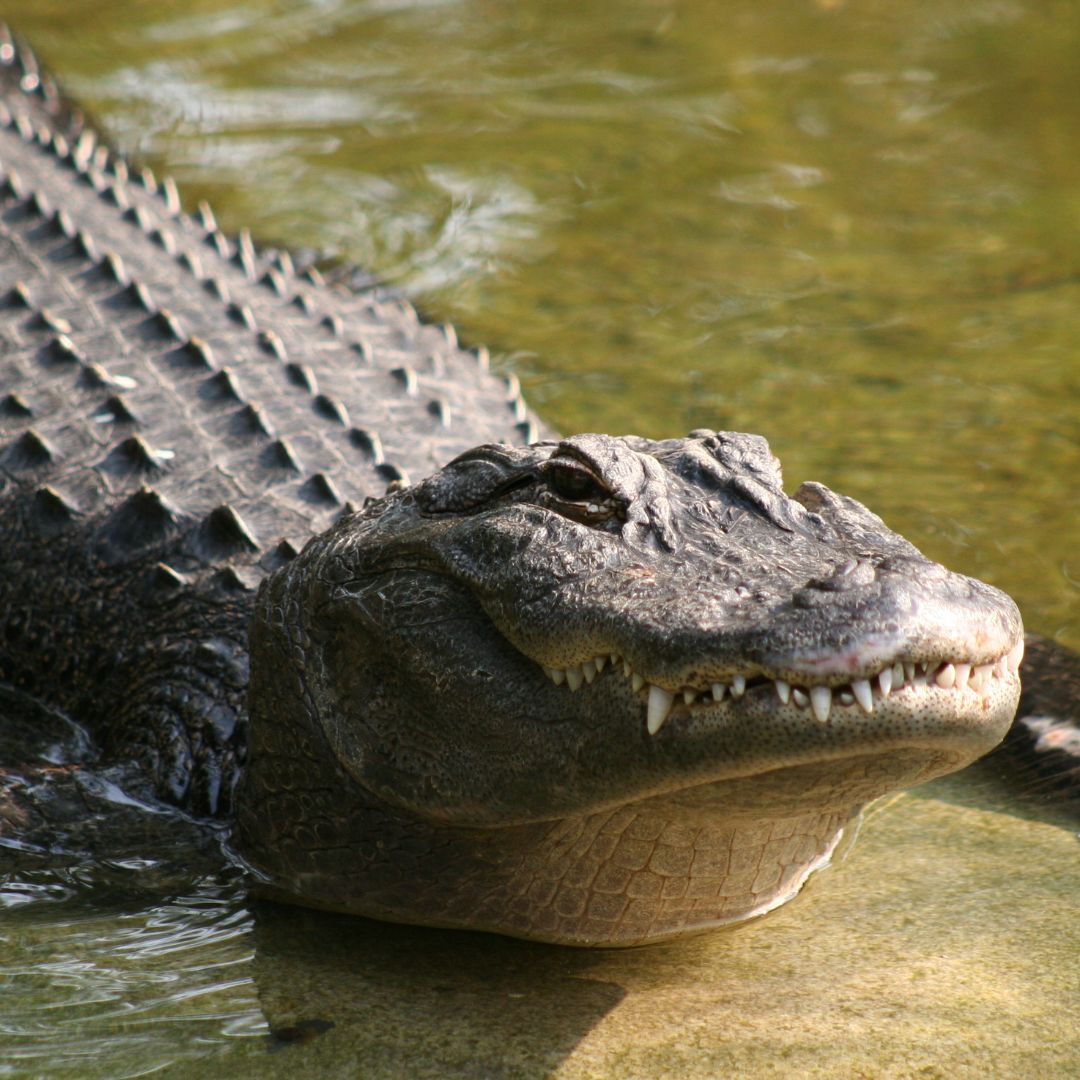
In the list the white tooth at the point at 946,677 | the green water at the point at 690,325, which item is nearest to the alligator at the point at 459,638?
the white tooth at the point at 946,677

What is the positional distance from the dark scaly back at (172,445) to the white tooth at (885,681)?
199 cm

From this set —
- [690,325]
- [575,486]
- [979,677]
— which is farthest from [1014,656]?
[690,325]

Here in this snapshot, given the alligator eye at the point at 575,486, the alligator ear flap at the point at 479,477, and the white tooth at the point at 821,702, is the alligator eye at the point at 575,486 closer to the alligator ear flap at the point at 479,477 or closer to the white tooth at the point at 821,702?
the alligator ear flap at the point at 479,477

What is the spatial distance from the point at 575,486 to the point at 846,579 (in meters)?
0.69

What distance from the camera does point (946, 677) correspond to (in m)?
2.44

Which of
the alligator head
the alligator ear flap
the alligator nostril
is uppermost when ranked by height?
the alligator ear flap

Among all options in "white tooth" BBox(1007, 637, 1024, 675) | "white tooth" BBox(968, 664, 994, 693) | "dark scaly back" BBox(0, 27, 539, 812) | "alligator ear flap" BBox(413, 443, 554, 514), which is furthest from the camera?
"dark scaly back" BBox(0, 27, 539, 812)

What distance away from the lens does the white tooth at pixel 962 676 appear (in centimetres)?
245

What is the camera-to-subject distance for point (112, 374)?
16.0 ft

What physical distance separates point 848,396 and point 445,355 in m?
1.63

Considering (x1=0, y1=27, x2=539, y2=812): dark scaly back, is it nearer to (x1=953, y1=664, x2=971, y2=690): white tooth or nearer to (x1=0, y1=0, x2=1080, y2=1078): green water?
(x1=0, y1=0, x2=1080, y2=1078): green water

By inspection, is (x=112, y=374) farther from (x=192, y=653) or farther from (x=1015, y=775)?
(x=1015, y=775)

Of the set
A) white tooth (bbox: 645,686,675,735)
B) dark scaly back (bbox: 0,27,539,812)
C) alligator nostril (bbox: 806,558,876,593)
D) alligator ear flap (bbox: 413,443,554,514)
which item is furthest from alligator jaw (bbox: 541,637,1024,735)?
dark scaly back (bbox: 0,27,539,812)

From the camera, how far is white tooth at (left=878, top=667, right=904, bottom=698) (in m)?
2.38
